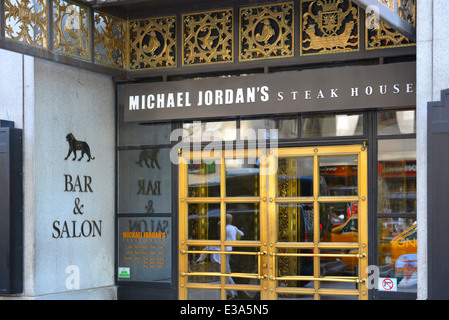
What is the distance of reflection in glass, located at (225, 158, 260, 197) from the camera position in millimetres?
9320

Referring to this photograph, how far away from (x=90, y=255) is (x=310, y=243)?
10.0ft

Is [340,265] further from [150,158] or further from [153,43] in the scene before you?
[153,43]

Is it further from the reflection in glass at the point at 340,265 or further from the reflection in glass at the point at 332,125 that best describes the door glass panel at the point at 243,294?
the reflection in glass at the point at 332,125

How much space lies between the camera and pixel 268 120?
9.27 metres

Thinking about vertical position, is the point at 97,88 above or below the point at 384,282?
above

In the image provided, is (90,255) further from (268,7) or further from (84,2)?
(268,7)

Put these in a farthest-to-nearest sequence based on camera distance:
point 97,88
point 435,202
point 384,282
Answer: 1. point 97,88
2. point 384,282
3. point 435,202

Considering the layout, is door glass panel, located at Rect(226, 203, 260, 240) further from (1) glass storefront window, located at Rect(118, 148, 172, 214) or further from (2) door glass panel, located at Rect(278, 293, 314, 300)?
(1) glass storefront window, located at Rect(118, 148, 172, 214)

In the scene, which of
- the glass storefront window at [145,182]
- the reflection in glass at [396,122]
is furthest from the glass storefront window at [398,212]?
the glass storefront window at [145,182]

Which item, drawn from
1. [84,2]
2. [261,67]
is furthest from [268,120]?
[84,2]

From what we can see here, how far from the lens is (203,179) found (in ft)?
31.6

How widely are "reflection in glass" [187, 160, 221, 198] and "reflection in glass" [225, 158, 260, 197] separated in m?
0.17

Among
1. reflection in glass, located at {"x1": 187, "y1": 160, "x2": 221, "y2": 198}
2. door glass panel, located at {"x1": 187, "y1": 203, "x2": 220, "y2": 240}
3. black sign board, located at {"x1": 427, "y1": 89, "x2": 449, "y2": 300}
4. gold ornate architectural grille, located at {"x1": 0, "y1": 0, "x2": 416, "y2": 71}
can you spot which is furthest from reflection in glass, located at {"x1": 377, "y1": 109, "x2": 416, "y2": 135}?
door glass panel, located at {"x1": 187, "y1": 203, "x2": 220, "y2": 240}

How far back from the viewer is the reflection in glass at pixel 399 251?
839 centimetres
